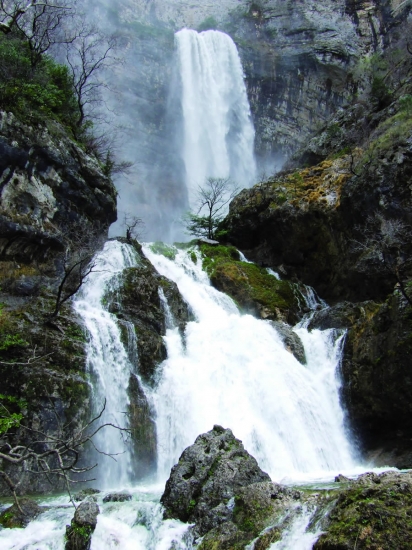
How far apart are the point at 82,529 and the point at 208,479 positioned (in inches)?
101

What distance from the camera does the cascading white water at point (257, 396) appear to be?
514 inches

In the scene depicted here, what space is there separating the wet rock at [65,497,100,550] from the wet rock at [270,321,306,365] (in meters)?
12.2

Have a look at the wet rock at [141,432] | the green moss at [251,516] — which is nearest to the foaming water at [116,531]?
the green moss at [251,516]

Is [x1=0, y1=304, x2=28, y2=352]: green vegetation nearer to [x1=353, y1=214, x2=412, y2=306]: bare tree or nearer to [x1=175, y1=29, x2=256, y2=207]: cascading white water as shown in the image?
[x1=353, y1=214, x2=412, y2=306]: bare tree

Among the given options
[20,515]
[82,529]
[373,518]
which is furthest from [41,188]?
[373,518]

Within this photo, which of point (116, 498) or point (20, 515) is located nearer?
point (20, 515)

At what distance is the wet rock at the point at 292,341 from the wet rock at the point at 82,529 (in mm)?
12167

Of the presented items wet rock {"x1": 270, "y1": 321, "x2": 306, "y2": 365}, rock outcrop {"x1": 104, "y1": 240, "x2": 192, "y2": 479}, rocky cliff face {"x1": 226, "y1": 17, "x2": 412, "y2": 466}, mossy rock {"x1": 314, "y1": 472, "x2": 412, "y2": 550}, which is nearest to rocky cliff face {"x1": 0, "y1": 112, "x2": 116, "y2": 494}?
rock outcrop {"x1": 104, "y1": 240, "x2": 192, "y2": 479}

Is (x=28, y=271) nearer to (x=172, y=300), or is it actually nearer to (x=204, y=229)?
(x=172, y=300)

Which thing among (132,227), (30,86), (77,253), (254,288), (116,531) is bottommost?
(116,531)

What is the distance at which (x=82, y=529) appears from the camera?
657 centimetres

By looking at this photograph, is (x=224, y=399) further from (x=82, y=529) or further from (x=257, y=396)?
(x=82, y=529)

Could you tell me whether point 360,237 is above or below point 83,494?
above

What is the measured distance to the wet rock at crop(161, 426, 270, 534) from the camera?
745cm
